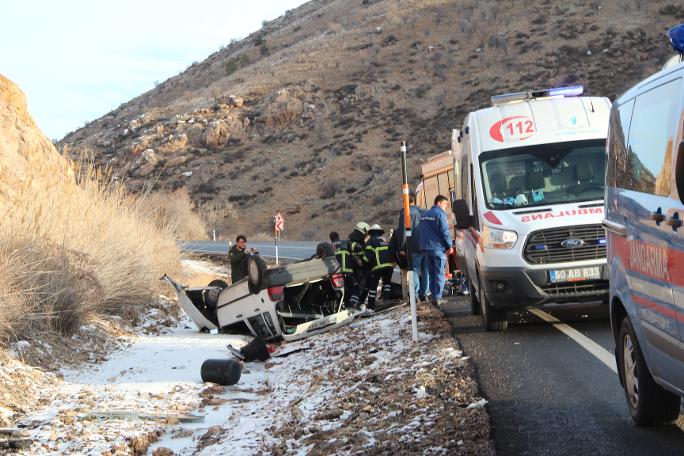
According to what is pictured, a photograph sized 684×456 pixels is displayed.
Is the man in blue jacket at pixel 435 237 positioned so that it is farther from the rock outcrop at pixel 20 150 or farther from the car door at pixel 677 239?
the car door at pixel 677 239

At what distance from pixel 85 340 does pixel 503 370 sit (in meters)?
6.94

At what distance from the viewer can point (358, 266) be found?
1619cm

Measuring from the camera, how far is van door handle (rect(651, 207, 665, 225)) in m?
4.88

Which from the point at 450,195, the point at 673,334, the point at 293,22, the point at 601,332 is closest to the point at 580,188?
the point at 601,332

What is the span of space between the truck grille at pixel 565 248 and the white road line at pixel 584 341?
860mm

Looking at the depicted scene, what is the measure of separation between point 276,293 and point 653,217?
9.52 meters

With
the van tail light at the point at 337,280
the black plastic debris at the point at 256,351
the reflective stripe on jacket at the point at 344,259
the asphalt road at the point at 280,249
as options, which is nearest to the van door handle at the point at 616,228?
the black plastic debris at the point at 256,351

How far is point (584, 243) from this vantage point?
33.6ft

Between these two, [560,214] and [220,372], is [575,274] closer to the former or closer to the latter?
[560,214]

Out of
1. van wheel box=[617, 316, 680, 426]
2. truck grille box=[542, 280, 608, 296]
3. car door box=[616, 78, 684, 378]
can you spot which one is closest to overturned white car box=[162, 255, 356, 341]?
truck grille box=[542, 280, 608, 296]

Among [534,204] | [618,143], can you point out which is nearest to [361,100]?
[534,204]

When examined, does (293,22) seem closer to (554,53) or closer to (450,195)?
(554,53)

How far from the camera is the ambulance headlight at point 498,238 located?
10328 mm

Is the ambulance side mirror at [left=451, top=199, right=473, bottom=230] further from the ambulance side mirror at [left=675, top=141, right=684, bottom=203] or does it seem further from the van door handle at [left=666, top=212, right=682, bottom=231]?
the ambulance side mirror at [left=675, top=141, right=684, bottom=203]
